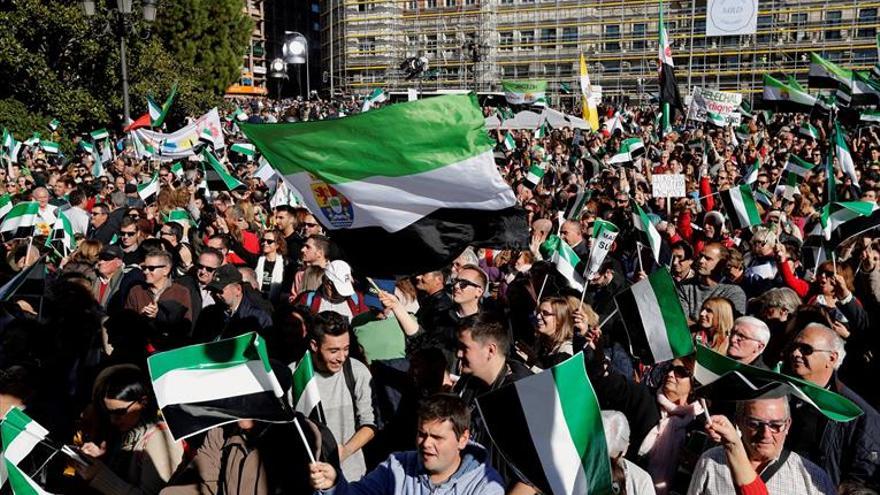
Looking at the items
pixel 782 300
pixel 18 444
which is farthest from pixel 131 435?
pixel 782 300

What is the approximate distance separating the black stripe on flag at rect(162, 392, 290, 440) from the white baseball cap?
2.13 metres

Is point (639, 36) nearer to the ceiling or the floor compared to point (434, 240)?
nearer to the ceiling

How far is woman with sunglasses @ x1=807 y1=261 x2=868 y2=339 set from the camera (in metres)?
5.37

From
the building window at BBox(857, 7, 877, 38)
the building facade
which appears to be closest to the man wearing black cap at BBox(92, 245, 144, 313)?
the building facade

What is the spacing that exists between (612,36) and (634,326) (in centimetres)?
5855

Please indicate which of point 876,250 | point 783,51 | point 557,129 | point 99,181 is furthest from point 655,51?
point 876,250

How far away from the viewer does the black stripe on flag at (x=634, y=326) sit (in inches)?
172

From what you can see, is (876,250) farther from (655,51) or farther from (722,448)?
(655,51)

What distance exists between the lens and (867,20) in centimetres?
5319

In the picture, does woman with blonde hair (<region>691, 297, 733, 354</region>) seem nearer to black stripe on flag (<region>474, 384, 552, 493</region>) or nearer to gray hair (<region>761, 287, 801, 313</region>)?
gray hair (<region>761, 287, 801, 313</region>)

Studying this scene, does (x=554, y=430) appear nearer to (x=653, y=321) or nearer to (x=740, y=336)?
(x=653, y=321)

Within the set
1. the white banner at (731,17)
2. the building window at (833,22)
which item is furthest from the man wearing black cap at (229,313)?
the building window at (833,22)

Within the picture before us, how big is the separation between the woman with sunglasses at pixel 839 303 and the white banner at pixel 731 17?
30055mm

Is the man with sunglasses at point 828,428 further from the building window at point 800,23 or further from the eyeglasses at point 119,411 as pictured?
the building window at point 800,23
